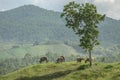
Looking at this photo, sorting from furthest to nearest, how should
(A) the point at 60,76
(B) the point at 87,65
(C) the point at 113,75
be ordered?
1. (B) the point at 87,65
2. (A) the point at 60,76
3. (C) the point at 113,75

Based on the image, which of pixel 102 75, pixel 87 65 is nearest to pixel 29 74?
pixel 87 65

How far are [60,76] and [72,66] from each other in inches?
317

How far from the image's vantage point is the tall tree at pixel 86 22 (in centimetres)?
6425

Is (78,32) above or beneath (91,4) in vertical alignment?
beneath

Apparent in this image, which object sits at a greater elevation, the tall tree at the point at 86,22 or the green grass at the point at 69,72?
the tall tree at the point at 86,22

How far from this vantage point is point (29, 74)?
2534 inches

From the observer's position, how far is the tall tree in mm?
64250

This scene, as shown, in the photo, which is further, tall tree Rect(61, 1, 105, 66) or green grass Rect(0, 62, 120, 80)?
tall tree Rect(61, 1, 105, 66)

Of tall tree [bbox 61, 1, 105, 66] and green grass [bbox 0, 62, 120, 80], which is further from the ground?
tall tree [bbox 61, 1, 105, 66]

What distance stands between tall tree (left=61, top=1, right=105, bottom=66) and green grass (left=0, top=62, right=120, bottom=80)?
4.37 meters

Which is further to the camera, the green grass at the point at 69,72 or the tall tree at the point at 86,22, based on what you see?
the tall tree at the point at 86,22

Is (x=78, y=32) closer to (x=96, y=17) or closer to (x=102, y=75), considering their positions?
(x=96, y=17)

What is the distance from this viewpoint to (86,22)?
64.9 metres

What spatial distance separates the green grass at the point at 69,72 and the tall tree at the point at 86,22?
437 cm
